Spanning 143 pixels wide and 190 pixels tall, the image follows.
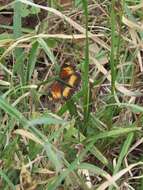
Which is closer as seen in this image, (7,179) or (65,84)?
(7,179)

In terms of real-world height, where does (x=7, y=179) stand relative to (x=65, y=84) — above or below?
below

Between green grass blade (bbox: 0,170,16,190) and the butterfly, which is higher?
the butterfly

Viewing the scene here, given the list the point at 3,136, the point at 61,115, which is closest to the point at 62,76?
the point at 61,115

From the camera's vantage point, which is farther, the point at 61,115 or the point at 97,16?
the point at 97,16

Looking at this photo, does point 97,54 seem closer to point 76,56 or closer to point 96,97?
point 76,56

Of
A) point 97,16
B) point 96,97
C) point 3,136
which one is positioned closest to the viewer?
point 3,136

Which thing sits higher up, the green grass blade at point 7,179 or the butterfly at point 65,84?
the butterfly at point 65,84

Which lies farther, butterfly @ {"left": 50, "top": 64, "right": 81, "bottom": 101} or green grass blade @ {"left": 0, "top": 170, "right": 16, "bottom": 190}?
butterfly @ {"left": 50, "top": 64, "right": 81, "bottom": 101}

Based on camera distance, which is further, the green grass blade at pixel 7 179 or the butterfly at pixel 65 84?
the butterfly at pixel 65 84
